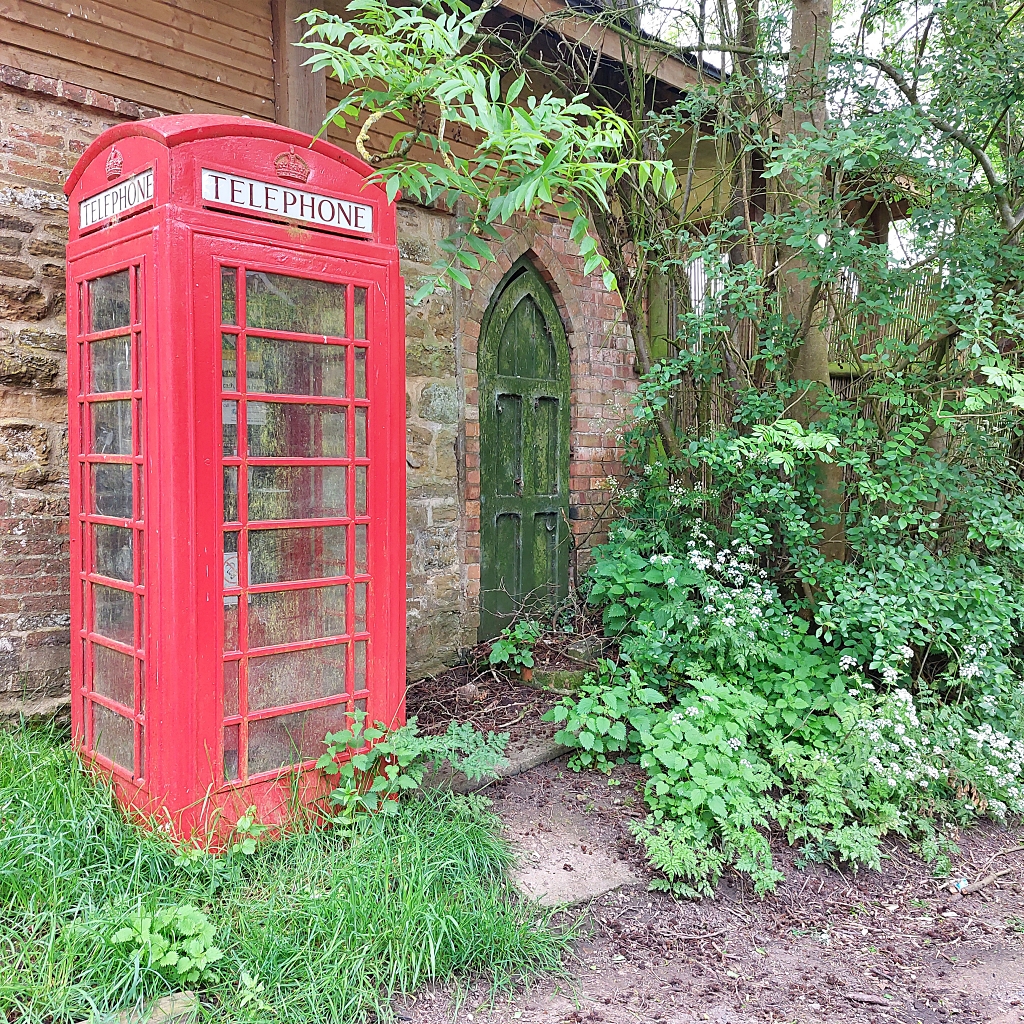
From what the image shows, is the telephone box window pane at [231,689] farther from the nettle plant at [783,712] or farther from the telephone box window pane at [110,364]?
the nettle plant at [783,712]

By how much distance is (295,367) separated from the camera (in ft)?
10.2

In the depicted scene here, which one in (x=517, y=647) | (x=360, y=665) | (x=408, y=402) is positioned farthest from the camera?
(x=517, y=647)

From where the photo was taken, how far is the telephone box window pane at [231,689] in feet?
9.76

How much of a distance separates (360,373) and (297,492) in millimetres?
546

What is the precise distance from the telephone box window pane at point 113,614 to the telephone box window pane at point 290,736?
0.59m

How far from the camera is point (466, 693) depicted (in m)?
4.75

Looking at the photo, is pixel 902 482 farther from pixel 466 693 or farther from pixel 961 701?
pixel 466 693

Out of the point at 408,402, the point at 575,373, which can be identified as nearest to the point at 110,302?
the point at 408,402

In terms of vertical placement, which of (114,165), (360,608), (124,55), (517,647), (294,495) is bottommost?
(517,647)

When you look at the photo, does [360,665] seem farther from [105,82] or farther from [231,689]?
[105,82]

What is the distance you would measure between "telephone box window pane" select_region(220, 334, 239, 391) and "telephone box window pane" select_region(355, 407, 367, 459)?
501 millimetres

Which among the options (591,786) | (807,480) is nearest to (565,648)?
(591,786)

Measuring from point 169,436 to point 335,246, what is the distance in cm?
98

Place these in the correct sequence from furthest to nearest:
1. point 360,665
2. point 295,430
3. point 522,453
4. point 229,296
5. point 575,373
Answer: point 575,373, point 522,453, point 360,665, point 295,430, point 229,296
